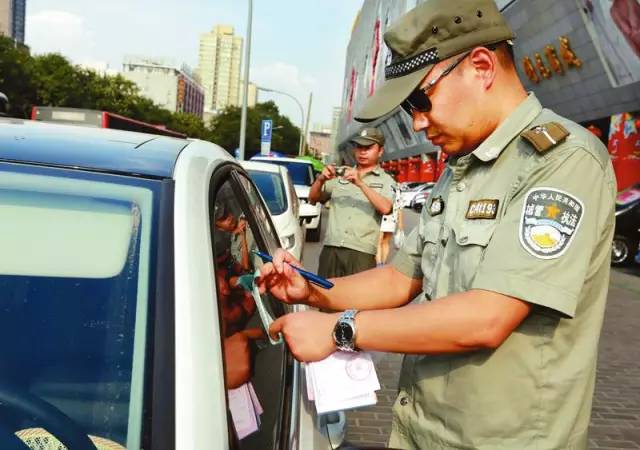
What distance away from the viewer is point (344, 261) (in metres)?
5.42

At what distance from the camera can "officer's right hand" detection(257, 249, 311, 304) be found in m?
1.95

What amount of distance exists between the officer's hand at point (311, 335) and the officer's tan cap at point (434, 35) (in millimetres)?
536

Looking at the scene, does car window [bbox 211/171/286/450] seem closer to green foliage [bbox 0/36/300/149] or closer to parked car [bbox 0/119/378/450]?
parked car [bbox 0/119/378/450]

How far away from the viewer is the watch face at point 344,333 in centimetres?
153

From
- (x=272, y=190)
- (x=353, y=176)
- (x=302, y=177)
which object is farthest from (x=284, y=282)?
(x=302, y=177)

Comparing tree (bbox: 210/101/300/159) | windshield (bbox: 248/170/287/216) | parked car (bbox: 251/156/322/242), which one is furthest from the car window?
tree (bbox: 210/101/300/159)

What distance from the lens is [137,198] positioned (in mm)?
1444

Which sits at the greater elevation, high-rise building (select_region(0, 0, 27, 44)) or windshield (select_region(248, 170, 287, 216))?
high-rise building (select_region(0, 0, 27, 44))

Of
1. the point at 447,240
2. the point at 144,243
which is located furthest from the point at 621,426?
the point at 144,243

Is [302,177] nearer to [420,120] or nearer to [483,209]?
[420,120]

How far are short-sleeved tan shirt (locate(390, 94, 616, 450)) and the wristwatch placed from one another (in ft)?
0.89

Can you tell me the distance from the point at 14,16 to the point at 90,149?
178 metres

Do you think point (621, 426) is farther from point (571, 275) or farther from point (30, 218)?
point (30, 218)

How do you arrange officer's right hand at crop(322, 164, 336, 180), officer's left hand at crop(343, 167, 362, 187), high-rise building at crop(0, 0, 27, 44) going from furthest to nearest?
high-rise building at crop(0, 0, 27, 44), officer's right hand at crop(322, 164, 336, 180), officer's left hand at crop(343, 167, 362, 187)
